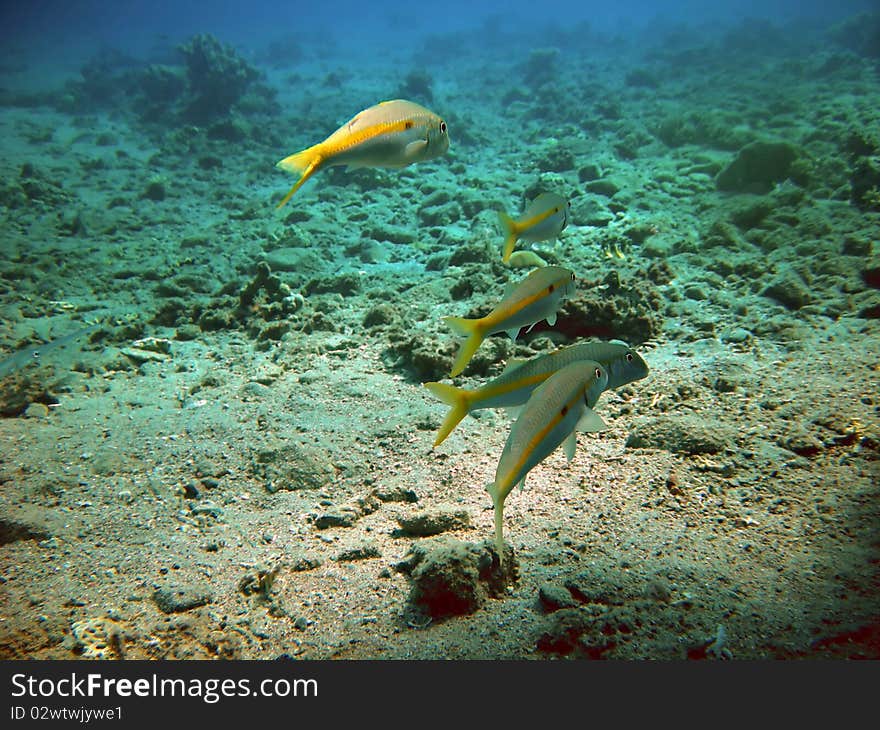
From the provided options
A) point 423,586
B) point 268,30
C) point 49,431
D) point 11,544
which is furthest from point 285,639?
point 268,30

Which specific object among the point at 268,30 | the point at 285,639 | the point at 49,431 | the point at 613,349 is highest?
the point at 268,30

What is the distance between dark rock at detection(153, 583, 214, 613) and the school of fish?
158 cm

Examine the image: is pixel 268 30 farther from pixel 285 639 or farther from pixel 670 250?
pixel 285 639

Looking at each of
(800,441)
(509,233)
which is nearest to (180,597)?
(509,233)

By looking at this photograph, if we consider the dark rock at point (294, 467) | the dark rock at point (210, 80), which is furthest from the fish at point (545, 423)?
the dark rock at point (210, 80)

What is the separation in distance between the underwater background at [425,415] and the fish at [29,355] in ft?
0.11

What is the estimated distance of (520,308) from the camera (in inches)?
98.3

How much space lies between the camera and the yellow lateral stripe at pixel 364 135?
2232mm

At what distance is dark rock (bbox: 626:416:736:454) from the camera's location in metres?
3.27

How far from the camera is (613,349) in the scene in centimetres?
239

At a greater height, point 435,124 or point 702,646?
point 435,124

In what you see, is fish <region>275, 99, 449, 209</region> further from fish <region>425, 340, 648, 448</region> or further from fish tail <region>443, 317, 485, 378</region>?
fish <region>425, 340, 648, 448</region>

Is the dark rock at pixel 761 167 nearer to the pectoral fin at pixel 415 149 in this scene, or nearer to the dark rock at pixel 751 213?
the dark rock at pixel 751 213

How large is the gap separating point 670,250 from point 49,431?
8.25 meters
